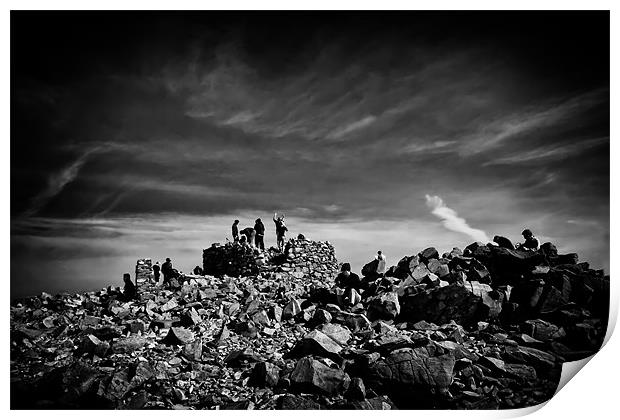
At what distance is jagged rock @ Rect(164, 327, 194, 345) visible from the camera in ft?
Answer: 14.5

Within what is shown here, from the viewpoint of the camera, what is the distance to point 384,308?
5035 mm

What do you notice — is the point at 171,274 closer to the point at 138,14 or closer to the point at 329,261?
the point at 329,261

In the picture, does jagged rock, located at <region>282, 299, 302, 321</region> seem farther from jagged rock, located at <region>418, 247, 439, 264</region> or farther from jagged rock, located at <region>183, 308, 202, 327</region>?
jagged rock, located at <region>418, 247, 439, 264</region>

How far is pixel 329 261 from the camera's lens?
8453 millimetres

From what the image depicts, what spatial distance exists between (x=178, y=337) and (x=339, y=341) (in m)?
1.79

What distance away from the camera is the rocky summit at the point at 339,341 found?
3.71 meters

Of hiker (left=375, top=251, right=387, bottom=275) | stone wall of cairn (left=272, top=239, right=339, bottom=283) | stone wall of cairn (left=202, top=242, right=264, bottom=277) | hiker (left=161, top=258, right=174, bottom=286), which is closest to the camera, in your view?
hiker (left=375, top=251, right=387, bottom=275)

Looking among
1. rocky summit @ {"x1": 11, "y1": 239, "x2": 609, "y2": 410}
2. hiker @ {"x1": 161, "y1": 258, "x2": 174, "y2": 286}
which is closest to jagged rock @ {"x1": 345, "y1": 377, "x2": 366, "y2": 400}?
rocky summit @ {"x1": 11, "y1": 239, "x2": 609, "y2": 410}

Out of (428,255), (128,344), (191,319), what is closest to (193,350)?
(128,344)

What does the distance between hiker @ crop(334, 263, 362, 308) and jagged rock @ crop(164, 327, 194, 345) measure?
6.88 feet

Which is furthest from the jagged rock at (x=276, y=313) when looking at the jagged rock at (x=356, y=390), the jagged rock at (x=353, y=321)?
the jagged rock at (x=356, y=390)

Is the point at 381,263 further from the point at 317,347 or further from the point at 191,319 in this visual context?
the point at 191,319

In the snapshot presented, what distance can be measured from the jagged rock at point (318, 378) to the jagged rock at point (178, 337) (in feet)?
4.56

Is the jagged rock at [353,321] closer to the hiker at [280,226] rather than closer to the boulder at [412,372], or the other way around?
the boulder at [412,372]
